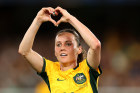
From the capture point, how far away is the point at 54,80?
2719 mm

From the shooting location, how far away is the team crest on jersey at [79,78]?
8.73 feet

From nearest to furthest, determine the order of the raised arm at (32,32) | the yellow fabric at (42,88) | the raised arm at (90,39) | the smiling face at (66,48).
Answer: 1. the raised arm at (90,39)
2. the raised arm at (32,32)
3. the smiling face at (66,48)
4. the yellow fabric at (42,88)

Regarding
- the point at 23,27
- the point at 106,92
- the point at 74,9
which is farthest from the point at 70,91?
the point at 23,27

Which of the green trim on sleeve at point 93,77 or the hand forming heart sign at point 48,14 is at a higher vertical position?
the hand forming heart sign at point 48,14

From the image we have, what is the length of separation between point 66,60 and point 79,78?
0.21 meters

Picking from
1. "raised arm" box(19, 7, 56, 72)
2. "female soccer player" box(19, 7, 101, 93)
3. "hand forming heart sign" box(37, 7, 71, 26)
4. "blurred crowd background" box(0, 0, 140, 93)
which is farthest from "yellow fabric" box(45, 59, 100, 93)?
"blurred crowd background" box(0, 0, 140, 93)

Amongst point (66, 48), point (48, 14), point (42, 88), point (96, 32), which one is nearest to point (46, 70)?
point (66, 48)

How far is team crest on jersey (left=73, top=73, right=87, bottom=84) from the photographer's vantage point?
2.66 metres

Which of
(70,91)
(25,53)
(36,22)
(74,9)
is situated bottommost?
(70,91)

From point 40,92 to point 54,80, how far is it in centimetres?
446

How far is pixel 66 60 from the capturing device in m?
2.71

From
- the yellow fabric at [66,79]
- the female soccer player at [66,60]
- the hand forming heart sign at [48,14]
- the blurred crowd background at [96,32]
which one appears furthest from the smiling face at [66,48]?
the blurred crowd background at [96,32]

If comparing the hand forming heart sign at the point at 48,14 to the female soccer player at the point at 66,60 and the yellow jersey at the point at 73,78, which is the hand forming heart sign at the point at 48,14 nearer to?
the female soccer player at the point at 66,60

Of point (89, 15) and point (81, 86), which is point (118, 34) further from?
point (81, 86)
